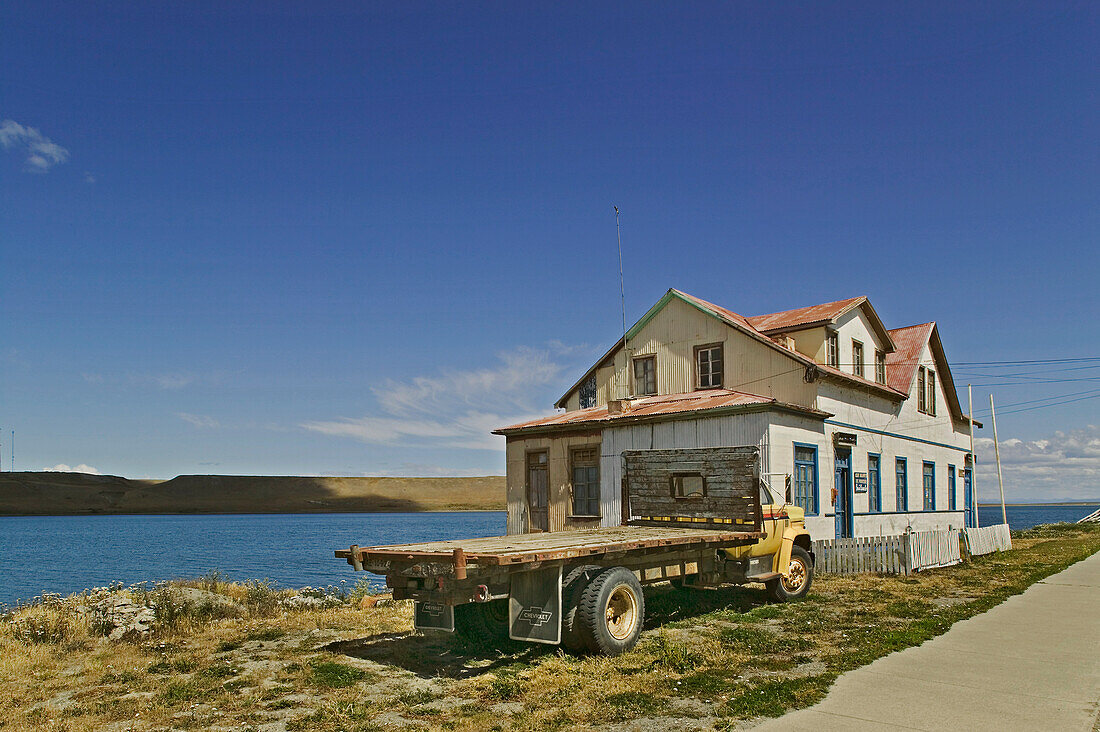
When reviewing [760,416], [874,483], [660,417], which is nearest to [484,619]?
[760,416]

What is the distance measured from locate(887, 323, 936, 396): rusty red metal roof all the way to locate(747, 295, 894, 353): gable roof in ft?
4.02

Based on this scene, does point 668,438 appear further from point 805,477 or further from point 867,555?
point 867,555

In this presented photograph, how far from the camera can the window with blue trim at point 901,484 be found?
84.2ft

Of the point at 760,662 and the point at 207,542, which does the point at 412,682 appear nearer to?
the point at 760,662

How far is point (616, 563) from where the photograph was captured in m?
10.3

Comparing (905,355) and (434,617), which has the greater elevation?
(905,355)

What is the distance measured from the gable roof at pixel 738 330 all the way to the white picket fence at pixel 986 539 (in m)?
4.58

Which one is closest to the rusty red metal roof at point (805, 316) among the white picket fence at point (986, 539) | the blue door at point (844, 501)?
the blue door at point (844, 501)

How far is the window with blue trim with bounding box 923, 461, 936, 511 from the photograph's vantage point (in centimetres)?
2828

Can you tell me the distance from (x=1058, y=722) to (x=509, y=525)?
1773 centimetres

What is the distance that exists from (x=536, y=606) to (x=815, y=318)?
1669cm

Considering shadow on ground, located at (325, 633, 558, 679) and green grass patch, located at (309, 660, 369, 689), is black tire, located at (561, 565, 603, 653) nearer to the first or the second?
shadow on ground, located at (325, 633, 558, 679)

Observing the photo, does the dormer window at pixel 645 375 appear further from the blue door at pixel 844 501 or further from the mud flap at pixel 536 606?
the mud flap at pixel 536 606

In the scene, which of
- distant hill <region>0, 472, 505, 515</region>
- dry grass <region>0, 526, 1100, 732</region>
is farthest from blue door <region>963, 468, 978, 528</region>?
distant hill <region>0, 472, 505, 515</region>
